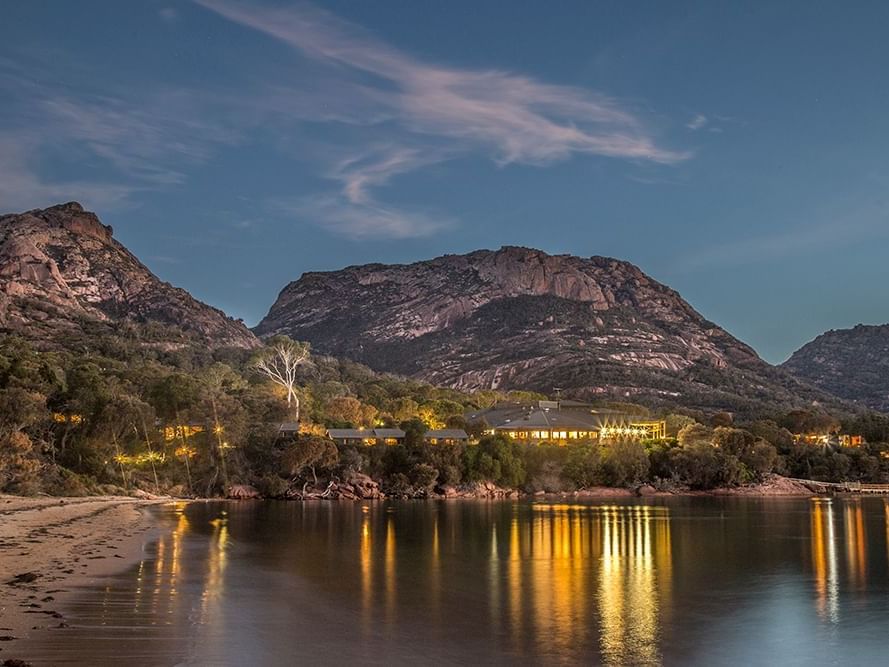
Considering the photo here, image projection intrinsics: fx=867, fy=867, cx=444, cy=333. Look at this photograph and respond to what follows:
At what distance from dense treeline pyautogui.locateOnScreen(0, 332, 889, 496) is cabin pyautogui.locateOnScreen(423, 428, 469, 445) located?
6.25ft

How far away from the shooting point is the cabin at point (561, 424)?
439 ft

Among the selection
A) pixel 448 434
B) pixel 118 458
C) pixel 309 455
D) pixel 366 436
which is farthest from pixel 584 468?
pixel 118 458

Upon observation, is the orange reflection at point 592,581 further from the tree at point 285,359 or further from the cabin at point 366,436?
the tree at point 285,359

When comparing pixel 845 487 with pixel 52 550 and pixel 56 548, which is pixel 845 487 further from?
pixel 52 550

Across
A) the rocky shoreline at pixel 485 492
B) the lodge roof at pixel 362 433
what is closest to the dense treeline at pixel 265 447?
the rocky shoreline at pixel 485 492

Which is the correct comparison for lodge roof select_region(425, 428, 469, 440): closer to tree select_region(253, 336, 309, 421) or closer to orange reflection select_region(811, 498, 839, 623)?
tree select_region(253, 336, 309, 421)

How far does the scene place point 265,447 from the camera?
102m

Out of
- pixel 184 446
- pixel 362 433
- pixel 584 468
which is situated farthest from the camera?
pixel 584 468

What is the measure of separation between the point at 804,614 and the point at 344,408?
103 metres

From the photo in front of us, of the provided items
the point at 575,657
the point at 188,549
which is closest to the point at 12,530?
the point at 188,549

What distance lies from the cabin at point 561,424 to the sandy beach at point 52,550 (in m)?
71.8

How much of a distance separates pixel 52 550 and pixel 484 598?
19211 mm

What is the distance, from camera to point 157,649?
20.9 m

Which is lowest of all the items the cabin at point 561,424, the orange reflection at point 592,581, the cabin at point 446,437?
the orange reflection at point 592,581
